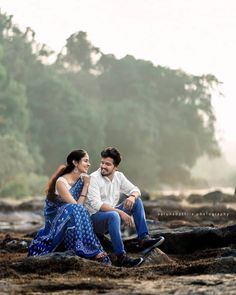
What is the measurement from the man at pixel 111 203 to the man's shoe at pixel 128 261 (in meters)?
0.22

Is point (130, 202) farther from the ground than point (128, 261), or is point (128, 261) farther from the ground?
point (130, 202)

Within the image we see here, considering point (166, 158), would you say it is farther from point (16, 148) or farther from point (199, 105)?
point (16, 148)

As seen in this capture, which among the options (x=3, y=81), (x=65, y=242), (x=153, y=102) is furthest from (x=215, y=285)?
(x=153, y=102)

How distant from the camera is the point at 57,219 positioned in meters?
8.57

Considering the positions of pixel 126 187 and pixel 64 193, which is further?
pixel 126 187

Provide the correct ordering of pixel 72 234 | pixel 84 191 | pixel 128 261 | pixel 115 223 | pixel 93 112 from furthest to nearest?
1. pixel 93 112
2. pixel 84 191
3. pixel 72 234
4. pixel 115 223
5. pixel 128 261

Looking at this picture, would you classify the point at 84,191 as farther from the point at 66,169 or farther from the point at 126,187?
the point at 126,187

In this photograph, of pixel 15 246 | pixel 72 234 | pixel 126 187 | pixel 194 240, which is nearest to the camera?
pixel 72 234

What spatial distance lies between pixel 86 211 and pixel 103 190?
1.56 ft

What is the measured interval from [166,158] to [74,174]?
181 ft

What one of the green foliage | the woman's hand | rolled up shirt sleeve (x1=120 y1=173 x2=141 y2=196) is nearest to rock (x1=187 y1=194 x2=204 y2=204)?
the green foliage

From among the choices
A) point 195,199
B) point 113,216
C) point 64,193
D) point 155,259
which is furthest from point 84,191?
point 195,199

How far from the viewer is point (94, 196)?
28.6ft

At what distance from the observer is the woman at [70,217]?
8469mm
